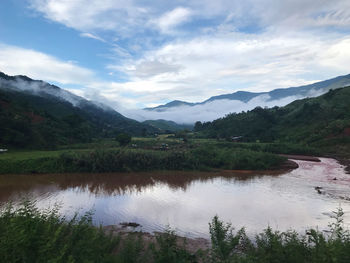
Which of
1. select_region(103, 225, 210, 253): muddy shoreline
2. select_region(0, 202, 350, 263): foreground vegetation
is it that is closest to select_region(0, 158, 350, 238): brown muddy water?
select_region(103, 225, 210, 253): muddy shoreline

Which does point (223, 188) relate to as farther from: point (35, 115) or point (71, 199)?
point (35, 115)

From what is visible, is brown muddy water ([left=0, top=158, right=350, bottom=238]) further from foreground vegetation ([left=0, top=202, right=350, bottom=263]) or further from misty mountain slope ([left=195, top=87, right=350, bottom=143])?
misty mountain slope ([left=195, top=87, right=350, bottom=143])

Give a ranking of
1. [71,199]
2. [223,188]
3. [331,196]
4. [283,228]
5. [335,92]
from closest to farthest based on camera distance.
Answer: [283,228] → [71,199] → [331,196] → [223,188] → [335,92]

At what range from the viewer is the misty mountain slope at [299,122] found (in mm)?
44359

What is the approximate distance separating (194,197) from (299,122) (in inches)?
1922

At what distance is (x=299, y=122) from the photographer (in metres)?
56.8

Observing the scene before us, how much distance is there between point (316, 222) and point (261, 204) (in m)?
3.87

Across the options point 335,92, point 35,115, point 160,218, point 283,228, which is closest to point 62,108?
point 35,115

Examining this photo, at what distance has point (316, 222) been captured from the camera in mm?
13117

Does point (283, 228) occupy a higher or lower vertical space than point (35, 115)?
lower

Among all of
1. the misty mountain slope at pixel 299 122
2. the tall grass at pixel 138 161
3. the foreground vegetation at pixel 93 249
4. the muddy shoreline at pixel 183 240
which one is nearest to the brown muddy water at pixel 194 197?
the muddy shoreline at pixel 183 240

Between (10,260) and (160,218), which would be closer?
(10,260)

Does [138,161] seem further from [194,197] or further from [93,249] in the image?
[93,249]

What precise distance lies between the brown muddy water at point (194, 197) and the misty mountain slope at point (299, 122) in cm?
Result: 1844
